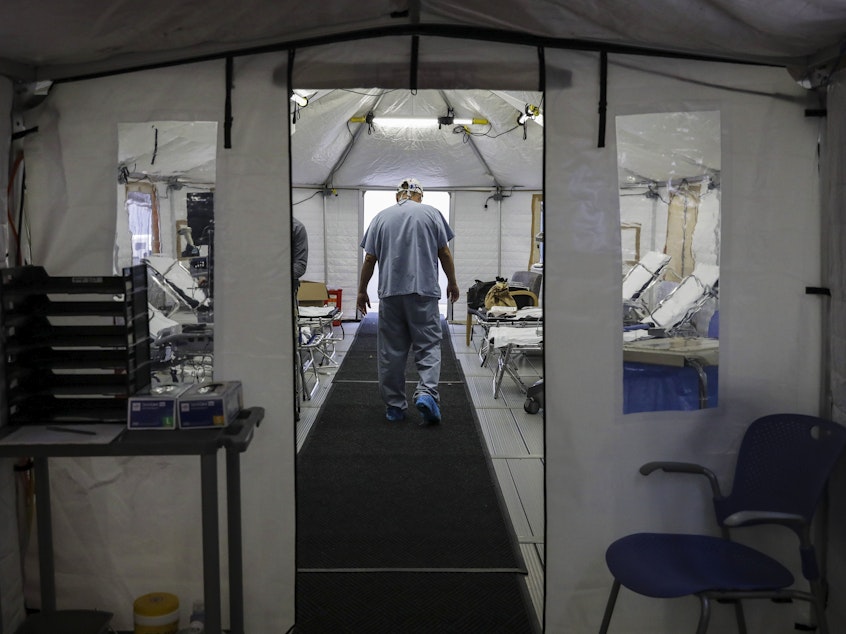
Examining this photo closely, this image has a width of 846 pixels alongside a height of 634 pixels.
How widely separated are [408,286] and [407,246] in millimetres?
276

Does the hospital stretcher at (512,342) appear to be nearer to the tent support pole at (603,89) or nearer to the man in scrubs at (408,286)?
the man in scrubs at (408,286)

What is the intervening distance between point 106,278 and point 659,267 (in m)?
1.82

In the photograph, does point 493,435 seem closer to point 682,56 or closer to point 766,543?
point 766,543

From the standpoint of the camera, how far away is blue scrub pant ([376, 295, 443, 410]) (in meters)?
4.87

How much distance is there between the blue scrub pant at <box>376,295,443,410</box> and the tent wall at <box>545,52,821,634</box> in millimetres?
2503

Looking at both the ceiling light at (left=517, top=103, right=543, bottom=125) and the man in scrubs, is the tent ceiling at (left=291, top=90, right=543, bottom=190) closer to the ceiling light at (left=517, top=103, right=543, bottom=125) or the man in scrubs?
the ceiling light at (left=517, top=103, right=543, bottom=125)

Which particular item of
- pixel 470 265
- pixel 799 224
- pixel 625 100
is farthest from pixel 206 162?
pixel 470 265

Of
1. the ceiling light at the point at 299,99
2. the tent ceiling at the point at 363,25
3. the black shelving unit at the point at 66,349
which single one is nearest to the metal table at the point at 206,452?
the black shelving unit at the point at 66,349

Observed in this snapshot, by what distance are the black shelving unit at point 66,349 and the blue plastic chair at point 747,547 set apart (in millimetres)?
1636

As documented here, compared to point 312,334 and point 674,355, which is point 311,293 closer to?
point 312,334

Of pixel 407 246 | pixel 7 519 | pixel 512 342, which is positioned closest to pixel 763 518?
pixel 7 519

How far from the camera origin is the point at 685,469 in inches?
92.2

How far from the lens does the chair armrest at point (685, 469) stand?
2.33 m

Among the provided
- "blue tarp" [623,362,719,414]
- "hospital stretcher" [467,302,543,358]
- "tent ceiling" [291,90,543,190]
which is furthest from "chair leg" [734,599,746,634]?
"tent ceiling" [291,90,543,190]
